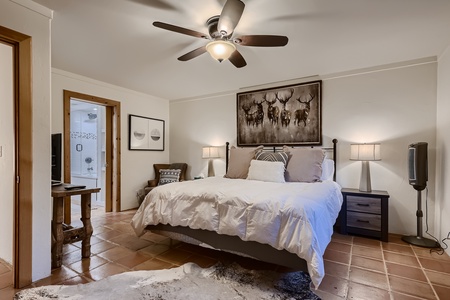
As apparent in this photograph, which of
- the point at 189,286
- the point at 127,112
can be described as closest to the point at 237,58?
the point at 189,286

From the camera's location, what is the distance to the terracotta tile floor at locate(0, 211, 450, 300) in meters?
1.90

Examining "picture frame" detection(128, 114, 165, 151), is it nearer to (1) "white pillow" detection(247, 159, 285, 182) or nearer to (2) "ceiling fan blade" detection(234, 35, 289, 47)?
(1) "white pillow" detection(247, 159, 285, 182)

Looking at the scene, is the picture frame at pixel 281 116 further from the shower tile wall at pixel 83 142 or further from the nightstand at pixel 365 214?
the shower tile wall at pixel 83 142

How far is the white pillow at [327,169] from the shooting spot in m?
3.35

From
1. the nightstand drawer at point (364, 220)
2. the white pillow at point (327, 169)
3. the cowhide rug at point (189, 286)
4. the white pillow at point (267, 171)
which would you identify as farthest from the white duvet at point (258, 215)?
the nightstand drawer at point (364, 220)

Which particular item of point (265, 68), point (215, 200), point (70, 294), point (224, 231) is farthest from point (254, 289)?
point (265, 68)

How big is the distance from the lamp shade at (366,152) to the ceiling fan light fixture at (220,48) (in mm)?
2286

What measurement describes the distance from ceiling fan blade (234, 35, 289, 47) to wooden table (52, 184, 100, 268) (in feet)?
7.37

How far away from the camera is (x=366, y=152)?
3.14 meters

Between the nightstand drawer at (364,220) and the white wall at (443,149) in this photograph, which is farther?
the nightstand drawer at (364,220)

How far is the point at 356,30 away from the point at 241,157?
2.24 m

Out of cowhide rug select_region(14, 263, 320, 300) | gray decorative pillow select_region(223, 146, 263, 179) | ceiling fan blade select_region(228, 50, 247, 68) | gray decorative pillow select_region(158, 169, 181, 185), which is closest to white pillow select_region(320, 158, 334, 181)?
gray decorative pillow select_region(223, 146, 263, 179)

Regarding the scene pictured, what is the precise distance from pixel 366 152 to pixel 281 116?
1.48 meters

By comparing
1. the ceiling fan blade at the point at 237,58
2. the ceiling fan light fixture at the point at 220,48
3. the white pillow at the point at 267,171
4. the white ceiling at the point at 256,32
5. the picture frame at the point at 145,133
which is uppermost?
the white ceiling at the point at 256,32
